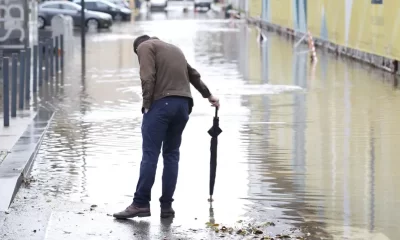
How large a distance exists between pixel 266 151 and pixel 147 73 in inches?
154

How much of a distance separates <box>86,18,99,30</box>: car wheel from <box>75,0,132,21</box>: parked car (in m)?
8.33

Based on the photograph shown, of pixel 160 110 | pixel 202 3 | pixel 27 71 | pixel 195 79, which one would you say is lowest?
pixel 27 71

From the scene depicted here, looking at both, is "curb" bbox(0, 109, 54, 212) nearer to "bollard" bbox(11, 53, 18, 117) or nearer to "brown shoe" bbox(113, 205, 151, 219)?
"bollard" bbox(11, 53, 18, 117)

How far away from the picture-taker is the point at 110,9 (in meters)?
59.9

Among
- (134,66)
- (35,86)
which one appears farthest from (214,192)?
(134,66)

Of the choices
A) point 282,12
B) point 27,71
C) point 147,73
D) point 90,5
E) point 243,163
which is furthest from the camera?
point 90,5

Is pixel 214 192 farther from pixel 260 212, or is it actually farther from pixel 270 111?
pixel 270 111

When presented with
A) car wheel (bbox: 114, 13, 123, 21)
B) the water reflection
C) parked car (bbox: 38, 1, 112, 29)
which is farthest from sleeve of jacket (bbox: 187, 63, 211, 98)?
car wheel (bbox: 114, 13, 123, 21)

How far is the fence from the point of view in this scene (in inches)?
524

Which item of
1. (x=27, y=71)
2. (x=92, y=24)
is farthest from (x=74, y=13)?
(x=27, y=71)

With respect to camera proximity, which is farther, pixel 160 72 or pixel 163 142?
pixel 163 142

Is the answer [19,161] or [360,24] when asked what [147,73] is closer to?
[19,161]

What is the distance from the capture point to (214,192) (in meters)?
9.23

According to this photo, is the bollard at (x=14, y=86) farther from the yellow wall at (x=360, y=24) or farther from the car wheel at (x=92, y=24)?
the car wheel at (x=92, y=24)
